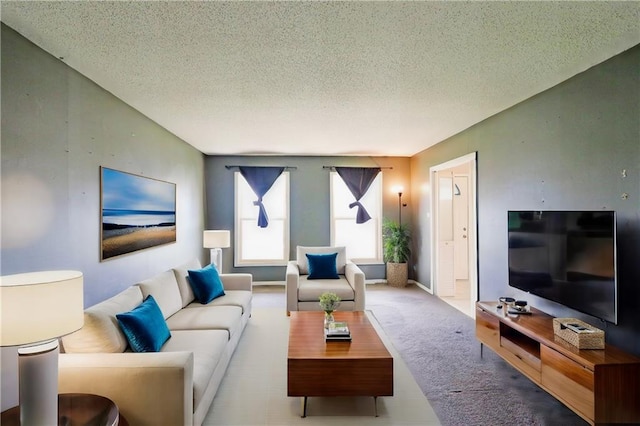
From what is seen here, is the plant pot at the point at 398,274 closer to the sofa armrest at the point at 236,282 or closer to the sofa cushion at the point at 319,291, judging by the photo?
the sofa cushion at the point at 319,291

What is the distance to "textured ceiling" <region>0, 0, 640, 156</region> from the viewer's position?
5.66ft

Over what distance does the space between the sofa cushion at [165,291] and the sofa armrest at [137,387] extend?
0.97 meters

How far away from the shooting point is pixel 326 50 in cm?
212

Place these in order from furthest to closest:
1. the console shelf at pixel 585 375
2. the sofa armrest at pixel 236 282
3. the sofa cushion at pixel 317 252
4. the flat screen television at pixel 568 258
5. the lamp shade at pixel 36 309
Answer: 1. the sofa cushion at pixel 317 252
2. the sofa armrest at pixel 236 282
3. the flat screen television at pixel 568 258
4. the console shelf at pixel 585 375
5. the lamp shade at pixel 36 309

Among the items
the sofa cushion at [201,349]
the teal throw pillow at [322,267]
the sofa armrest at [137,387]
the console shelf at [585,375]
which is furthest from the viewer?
the teal throw pillow at [322,267]

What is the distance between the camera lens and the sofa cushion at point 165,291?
273 cm

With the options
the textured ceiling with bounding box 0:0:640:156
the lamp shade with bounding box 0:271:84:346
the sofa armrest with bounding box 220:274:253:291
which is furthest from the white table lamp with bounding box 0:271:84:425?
the sofa armrest with bounding box 220:274:253:291

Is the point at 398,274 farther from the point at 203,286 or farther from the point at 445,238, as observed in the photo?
the point at 203,286

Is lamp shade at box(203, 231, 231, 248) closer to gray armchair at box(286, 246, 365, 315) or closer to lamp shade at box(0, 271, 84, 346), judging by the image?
gray armchair at box(286, 246, 365, 315)

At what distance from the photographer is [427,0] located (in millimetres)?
1632

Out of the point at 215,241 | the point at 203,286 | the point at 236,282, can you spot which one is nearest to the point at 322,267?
the point at 236,282

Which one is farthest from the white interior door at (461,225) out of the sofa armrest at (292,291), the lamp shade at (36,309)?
the lamp shade at (36,309)

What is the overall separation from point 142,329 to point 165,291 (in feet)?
2.75

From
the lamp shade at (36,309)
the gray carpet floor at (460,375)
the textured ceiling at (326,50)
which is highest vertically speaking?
the textured ceiling at (326,50)
